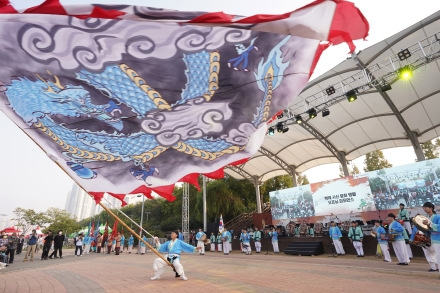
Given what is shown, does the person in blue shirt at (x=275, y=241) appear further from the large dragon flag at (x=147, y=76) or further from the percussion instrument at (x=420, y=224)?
the large dragon flag at (x=147, y=76)

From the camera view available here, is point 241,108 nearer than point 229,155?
Yes

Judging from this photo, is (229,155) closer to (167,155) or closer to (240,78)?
(167,155)

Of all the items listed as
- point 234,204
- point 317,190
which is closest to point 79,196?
point 234,204

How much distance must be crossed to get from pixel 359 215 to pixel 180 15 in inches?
622

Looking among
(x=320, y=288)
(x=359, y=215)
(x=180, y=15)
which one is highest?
(x=180, y=15)

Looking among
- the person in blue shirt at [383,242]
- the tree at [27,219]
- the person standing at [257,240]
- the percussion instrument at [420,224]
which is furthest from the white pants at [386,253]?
the tree at [27,219]

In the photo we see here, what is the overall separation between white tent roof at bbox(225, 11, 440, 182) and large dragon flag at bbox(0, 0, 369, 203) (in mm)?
9517

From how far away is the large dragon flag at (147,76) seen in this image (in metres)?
2.36

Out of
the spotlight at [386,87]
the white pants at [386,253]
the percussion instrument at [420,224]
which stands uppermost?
the spotlight at [386,87]

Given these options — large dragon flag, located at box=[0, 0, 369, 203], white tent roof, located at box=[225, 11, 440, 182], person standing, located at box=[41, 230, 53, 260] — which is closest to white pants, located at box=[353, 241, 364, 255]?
white tent roof, located at box=[225, 11, 440, 182]

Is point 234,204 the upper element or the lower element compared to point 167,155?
upper

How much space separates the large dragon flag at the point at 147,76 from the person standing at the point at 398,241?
812 cm

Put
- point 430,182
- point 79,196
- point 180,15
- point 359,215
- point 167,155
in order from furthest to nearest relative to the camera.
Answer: point 79,196, point 359,215, point 430,182, point 167,155, point 180,15

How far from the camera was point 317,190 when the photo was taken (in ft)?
55.3
